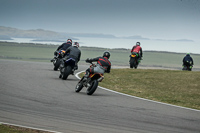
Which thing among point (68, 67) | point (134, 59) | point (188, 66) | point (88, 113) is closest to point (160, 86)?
point (68, 67)

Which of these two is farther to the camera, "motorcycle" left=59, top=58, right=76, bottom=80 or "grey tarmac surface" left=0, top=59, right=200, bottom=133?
"motorcycle" left=59, top=58, right=76, bottom=80

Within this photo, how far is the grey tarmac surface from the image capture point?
974cm

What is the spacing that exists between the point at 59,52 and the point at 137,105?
12.4m

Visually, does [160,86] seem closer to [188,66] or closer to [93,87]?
[93,87]

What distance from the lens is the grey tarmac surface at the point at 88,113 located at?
9.74 meters

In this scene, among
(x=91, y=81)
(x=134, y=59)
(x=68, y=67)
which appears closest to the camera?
(x=91, y=81)

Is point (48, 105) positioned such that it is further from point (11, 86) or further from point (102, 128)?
point (11, 86)

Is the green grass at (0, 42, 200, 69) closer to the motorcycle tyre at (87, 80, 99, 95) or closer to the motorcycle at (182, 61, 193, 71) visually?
the motorcycle at (182, 61, 193, 71)

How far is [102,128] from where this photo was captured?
379 inches

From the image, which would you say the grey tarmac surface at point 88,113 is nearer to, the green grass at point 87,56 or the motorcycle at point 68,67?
the motorcycle at point 68,67

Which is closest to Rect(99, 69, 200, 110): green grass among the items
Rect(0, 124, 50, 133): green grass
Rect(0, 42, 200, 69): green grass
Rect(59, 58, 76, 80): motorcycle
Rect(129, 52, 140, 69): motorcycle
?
Rect(59, 58, 76, 80): motorcycle

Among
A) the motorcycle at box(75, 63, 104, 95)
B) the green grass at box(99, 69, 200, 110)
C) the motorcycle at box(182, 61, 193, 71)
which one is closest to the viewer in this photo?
the motorcycle at box(75, 63, 104, 95)

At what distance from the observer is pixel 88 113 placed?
1144 cm

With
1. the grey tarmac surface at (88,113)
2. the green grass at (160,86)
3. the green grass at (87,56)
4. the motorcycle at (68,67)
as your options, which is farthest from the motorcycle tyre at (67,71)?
the green grass at (87,56)
